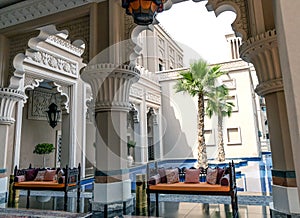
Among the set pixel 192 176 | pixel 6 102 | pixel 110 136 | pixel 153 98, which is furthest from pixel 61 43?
pixel 153 98

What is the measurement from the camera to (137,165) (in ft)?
38.0

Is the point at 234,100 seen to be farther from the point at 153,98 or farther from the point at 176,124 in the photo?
the point at 153,98

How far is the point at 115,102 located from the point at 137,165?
8.05 meters

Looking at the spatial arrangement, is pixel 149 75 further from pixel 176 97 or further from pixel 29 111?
pixel 29 111

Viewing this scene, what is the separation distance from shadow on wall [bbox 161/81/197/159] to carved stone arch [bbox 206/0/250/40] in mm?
10629

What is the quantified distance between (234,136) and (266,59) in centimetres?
1086

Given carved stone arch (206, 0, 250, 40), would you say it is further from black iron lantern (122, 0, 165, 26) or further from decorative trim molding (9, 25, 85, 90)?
decorative trim molding (9, 25, 85, 90)

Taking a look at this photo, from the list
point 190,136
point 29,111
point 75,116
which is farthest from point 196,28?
point 190,136

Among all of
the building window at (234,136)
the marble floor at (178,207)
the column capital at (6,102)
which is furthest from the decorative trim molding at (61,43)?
the building window at (234,136)

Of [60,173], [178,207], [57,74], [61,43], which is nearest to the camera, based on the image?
[178,207]

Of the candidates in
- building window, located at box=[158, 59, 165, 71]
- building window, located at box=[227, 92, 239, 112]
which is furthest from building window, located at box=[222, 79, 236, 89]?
building window, located at box=[158, 59, 165, 71]

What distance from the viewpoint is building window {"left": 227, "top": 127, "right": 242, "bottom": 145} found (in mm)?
12975

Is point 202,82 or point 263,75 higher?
point 202,82

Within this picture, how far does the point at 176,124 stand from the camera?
14.4m
